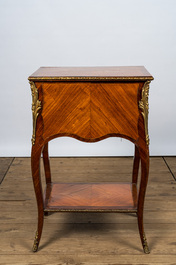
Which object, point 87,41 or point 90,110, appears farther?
point 87,41

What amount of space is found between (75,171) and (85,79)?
157cm

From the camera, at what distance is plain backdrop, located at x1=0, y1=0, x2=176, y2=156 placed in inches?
139

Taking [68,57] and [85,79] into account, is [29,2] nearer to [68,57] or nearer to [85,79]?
[68,57]

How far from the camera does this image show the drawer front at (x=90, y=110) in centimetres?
209

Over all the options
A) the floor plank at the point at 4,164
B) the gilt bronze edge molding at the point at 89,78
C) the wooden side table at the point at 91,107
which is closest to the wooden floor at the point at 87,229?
the floor plank at the point at 4,164

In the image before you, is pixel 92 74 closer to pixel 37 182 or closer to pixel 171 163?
pixel 37 182

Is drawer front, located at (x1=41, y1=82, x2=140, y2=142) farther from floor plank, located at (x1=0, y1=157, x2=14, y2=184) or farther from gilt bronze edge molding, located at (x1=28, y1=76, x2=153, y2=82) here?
floor plank, located at (x1=0, y1=157, x2=14, y2=184)

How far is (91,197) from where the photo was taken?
2.52 m

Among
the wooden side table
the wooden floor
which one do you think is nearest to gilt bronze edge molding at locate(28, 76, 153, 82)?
the wooden side table

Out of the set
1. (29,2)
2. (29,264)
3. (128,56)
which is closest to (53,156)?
(128,56)

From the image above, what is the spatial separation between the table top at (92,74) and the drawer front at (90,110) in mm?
35

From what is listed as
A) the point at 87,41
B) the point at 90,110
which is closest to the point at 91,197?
the point at 90,110

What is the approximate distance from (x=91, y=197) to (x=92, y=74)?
83 cm

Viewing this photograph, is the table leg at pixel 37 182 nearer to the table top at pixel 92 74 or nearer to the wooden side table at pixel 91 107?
the wooden side table at pixel 91 107
